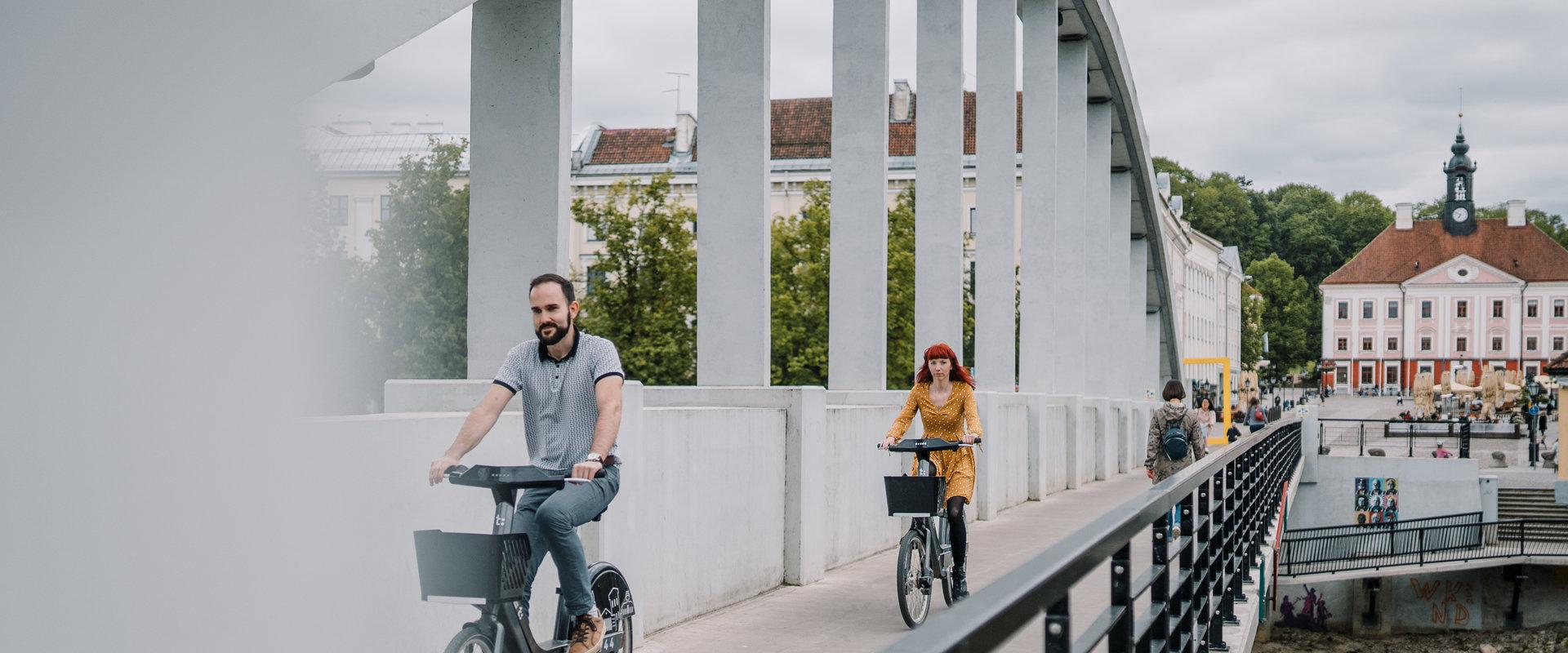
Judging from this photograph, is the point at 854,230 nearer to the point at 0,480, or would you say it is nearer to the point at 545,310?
the point at 545,310

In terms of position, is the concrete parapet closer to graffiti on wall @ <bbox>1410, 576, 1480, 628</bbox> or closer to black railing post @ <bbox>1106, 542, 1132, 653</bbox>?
black railing post @ <bbox>1106, 542, 1132, 653</bbox>

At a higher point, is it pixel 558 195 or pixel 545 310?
pixel 558 195

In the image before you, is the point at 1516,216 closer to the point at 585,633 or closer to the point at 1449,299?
the point at 1449,299

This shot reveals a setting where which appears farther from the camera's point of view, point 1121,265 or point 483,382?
point 1121,265

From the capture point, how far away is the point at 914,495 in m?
8.16

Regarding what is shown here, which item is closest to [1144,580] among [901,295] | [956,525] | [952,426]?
[956,525]

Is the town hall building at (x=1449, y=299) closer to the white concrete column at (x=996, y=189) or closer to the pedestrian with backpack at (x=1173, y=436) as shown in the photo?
the white concrete column at (x=996, y=189)

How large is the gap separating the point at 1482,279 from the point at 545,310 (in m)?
129


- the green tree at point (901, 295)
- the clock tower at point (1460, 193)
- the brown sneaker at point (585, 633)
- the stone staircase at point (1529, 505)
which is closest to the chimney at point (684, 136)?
the green tree at point (901, 295)

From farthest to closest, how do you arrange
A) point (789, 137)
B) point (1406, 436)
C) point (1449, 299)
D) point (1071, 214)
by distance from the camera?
point (1449, 299), point (789, 137), point (1406, 436), point (1071, 214)

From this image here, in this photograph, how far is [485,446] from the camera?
20.9 feet

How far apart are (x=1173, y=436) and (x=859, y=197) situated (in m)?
3.64

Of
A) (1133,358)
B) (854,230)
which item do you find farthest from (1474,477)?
(854,230)

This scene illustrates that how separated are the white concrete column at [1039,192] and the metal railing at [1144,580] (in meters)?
12.2
